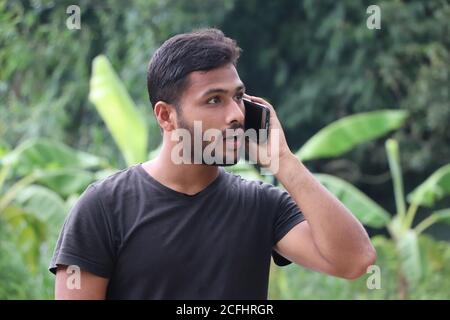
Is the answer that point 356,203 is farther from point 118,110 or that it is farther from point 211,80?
point 211,80

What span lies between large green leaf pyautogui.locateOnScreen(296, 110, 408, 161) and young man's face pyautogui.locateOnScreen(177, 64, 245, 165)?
19.3 ft

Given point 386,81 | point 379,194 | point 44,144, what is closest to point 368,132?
point 44,144

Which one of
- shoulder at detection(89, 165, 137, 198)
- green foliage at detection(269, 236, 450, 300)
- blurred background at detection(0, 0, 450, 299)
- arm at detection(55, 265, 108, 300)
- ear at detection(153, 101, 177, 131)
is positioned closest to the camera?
arm at detection(55, 265, 108, 300)

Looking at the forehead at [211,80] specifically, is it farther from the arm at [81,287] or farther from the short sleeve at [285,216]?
the arm at [81,287]

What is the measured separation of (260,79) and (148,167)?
12158mm

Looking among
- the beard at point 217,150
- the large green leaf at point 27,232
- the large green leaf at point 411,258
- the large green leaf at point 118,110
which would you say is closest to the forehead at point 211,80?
the beard at point 217,150

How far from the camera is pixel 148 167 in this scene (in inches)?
110

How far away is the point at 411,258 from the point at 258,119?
6192 millimetres

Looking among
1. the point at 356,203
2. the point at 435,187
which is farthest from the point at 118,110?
the point at 435,187

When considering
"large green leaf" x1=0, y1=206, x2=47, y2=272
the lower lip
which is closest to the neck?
the lower lip

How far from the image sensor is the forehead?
8.80 ft

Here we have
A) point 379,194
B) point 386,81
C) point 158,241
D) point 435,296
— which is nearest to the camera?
point 158,241

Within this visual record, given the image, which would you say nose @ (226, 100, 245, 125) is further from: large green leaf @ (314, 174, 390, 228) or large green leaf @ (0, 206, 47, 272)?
large green leaf @ (0, 206, 47, 272)
